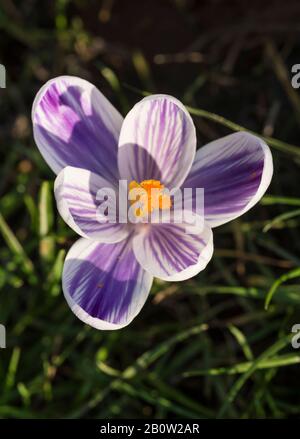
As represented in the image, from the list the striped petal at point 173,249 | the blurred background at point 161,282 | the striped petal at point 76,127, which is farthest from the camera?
the blurred background at point 161,282

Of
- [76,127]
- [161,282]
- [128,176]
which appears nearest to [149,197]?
[128,176]

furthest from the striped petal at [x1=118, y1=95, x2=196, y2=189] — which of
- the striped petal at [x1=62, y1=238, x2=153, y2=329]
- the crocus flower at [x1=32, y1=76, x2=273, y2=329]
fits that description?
the striped petal at [x1=62, y1=238, x2=153, y2=329]

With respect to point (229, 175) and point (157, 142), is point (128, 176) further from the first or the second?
point (229, 175)

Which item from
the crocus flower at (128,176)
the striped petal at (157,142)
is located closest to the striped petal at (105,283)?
the crocus flower at (128,176)

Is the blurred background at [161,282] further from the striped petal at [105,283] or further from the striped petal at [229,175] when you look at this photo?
the striped petal at [105,283]

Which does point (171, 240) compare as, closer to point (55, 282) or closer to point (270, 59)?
point (55, 282)

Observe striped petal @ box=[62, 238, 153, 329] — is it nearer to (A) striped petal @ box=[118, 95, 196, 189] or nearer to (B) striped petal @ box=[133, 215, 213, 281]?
(B) striped petal @ box=[133, 215, 213, 281]

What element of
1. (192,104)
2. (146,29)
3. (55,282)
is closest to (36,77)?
(146,29)
